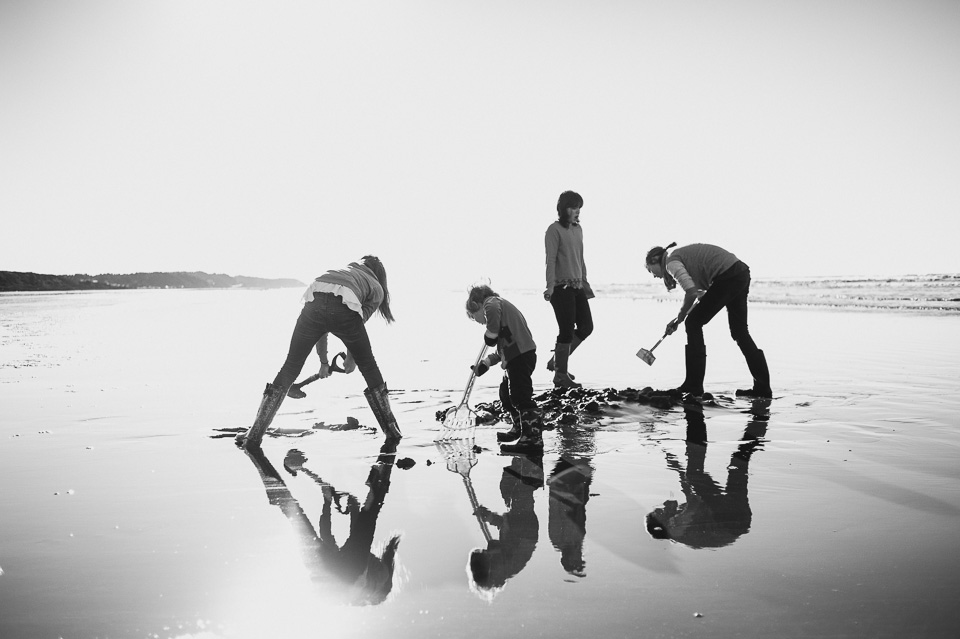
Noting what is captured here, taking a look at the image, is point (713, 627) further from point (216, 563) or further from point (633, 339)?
point (633, 339)

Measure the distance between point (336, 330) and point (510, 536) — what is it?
2721mm

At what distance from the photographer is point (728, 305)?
7.28 meters

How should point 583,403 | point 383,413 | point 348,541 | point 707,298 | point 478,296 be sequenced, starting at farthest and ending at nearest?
point 707,298
point 583,403
point 478,296
point 383,413
point 348,541

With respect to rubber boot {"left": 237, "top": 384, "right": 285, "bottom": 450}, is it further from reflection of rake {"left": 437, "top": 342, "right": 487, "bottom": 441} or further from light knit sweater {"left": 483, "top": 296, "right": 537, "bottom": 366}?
light knit sweater {"left": 483, "top": 296, "right": 537, "bottom": 366}

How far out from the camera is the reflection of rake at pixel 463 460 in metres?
3.73

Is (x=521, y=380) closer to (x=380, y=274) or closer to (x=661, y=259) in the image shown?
(x=380, y=274)

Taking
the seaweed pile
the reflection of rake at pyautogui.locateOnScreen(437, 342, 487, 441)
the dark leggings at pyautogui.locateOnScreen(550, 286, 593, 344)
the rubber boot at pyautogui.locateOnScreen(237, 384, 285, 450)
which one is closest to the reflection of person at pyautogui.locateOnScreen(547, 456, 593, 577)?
the reflection of rake at pyautogui.locateOnScreen(437, 342, 487, 441)

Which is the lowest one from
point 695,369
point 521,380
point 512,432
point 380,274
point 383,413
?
point 512,432

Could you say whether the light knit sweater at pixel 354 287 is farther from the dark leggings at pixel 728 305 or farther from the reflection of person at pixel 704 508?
the dark leggings at pixel 728 305

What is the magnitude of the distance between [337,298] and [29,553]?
2813 millimetres

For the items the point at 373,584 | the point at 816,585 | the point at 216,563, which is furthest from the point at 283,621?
the point at 816,585

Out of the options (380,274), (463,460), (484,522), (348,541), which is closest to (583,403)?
(463,460)

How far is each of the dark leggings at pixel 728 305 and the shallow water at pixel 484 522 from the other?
0.76m

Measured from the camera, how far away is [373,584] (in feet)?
8.74
